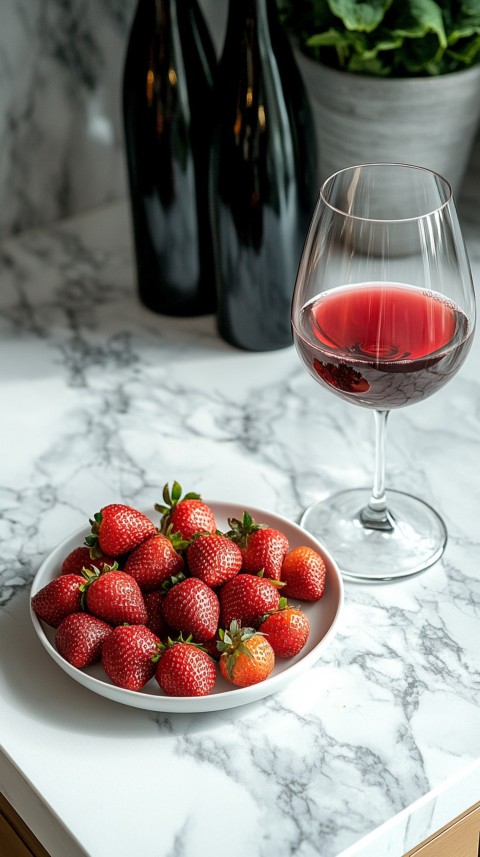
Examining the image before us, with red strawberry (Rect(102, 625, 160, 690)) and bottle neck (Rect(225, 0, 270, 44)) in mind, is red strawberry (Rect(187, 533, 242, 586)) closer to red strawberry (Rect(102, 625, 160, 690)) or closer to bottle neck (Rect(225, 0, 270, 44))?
red strawberry (Rect(102, 625, 160, 690))

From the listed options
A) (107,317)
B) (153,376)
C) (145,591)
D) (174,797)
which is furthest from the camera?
(107,317)

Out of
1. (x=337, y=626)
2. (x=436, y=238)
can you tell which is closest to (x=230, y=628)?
(x=337, y=626)

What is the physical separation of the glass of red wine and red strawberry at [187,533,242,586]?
0.51 ft

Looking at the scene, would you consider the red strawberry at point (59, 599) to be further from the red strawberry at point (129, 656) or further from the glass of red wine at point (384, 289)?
the glass of red wine at point (384, 289)

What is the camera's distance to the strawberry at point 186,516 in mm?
867

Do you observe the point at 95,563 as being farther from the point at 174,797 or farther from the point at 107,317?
the point at 107,317

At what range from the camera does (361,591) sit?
35.1 inches

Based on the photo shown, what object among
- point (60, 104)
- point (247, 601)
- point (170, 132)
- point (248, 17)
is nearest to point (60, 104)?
point (60, 104)

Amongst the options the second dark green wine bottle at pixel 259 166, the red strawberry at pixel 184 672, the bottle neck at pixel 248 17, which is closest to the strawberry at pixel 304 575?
the red strawberry at pixel 184 672

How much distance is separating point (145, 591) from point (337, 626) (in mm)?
154

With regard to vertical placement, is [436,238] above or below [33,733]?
above

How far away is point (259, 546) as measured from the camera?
84 cm

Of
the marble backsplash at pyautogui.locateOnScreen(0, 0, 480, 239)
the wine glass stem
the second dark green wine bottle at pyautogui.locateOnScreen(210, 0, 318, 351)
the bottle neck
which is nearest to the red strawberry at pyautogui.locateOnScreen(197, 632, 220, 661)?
the wine glass stem

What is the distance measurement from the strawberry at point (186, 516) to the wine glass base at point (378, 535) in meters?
0.12
